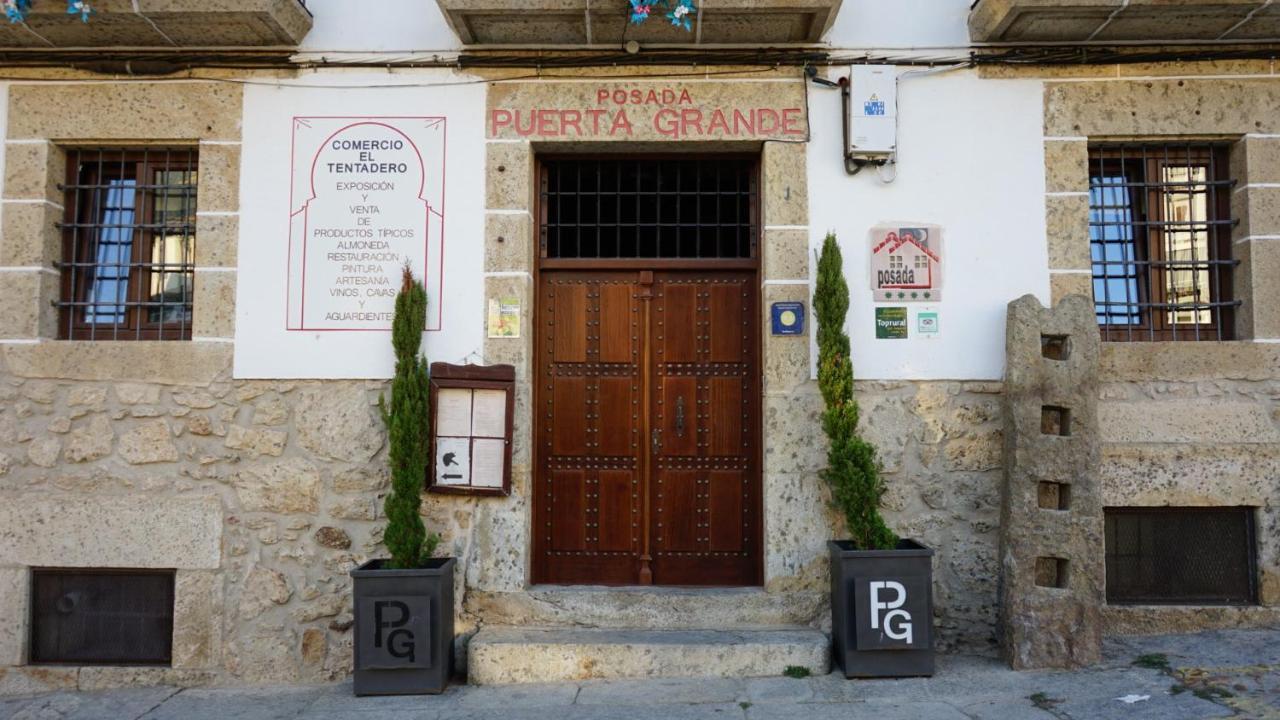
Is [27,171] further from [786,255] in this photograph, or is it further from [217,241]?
[786,255]

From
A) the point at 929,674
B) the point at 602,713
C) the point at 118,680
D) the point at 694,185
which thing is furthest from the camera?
the point at 694,185

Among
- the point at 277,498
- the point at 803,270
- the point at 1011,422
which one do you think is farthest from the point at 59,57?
the point at 1011,422

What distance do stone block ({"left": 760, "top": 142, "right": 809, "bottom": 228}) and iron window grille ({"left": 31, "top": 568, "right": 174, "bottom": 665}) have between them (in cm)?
397

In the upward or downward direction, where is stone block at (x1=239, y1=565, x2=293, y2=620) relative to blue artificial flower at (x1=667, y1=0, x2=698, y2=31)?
downward

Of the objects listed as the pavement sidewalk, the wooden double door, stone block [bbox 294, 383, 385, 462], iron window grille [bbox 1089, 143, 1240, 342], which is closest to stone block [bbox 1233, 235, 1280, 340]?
iron window grille [bbox 1089, 143, 1240, 342]

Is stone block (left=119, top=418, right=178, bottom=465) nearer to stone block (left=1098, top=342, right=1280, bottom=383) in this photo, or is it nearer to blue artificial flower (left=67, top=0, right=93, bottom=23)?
blue artificial flower (left=67, top=0, right=93, bottom=23)

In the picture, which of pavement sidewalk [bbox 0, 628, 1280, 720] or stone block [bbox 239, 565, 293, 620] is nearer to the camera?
pavement sidewalk [bbox 0, 628, 1280, 720]

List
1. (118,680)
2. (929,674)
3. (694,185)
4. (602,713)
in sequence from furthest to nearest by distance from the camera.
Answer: (694,185)
(118,680)
(929,674)
(602,713)

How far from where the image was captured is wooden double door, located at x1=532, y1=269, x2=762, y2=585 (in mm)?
5062

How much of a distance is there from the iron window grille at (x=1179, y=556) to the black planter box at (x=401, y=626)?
3687 mm

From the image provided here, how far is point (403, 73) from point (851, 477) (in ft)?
11.1

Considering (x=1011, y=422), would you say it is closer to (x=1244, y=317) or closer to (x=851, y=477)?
(x=851, y=477)

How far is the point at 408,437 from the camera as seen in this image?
4.49m

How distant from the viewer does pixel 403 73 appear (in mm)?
4969
